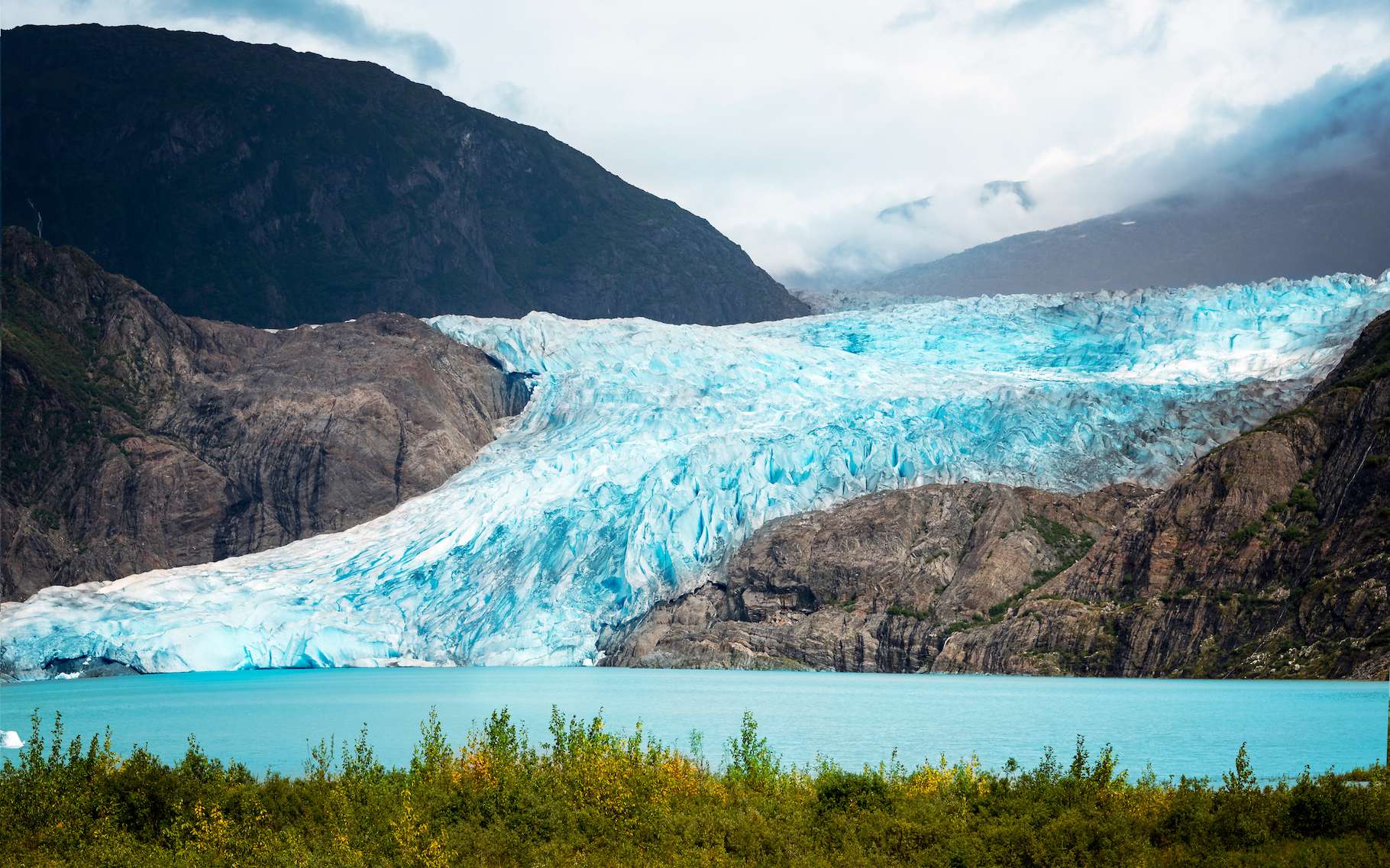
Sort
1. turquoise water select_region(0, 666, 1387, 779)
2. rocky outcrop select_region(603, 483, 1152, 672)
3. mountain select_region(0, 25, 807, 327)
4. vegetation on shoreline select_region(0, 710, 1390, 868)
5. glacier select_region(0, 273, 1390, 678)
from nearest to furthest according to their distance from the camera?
vegetation on shoreline select_region(0, 710, 1390, 868), turquoise water select_region(0, 666, 1387, 779), rocky outcrop select_region(603, 483, 1152, 672), glacier select_region(0, 273, 1390, 678), mountain select_region(0, 25, 807, 327)

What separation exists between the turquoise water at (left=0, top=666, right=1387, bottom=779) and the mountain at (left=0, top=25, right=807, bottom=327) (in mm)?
70625

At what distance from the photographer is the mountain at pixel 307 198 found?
11781cm

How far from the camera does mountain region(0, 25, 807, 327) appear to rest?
387ft

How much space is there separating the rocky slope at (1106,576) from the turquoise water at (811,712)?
2603mm

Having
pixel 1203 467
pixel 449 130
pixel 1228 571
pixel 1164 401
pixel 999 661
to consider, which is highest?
pixel 449 130

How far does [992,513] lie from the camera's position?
59875mm

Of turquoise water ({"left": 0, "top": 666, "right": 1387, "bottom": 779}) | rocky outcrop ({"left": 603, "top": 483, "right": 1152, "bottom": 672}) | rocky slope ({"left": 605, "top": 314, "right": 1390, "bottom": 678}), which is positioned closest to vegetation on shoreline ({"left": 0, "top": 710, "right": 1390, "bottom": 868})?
turquoise water ({"left": 0, "top": 666, "right": 1387, "bottom": 779})

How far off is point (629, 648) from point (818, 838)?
146 feet

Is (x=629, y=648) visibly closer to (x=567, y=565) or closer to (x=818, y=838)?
(x=567, y=565)

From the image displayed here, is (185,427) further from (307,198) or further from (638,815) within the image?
(638,815)

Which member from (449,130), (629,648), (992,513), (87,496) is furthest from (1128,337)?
(449,130)

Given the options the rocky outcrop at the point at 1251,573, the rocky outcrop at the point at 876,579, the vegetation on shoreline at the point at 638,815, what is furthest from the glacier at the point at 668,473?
the vegetation on shoreline at the point at 638,815

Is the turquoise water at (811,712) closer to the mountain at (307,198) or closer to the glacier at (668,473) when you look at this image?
the glacier at (668,473)

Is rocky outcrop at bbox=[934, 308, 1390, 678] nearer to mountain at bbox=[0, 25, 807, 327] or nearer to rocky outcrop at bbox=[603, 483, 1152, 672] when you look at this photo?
rocky outcrop at bbox=[603, 483, 1152, 672]
